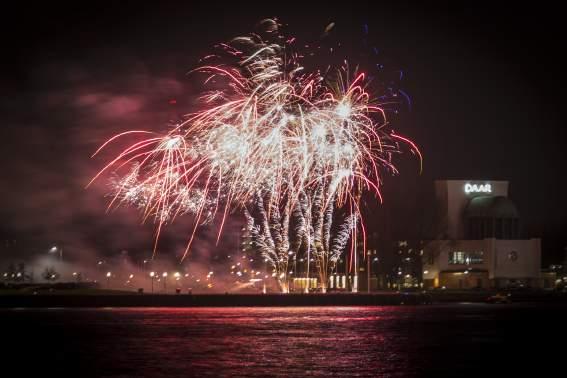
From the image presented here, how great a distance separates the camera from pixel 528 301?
326ft

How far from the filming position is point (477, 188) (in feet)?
451

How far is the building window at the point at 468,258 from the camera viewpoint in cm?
13100

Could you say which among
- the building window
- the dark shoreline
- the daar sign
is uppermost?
the daar sign

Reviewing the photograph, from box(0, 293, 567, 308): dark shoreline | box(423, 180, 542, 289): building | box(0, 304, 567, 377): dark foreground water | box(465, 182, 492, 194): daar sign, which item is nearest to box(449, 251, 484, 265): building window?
box(423, 180, 542, 289): building

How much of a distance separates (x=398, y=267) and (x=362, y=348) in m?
86.4

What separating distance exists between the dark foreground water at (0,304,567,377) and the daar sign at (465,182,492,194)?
8086 cm

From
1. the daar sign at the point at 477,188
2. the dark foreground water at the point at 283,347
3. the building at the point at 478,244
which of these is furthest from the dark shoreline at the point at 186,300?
the daar sign at the point at 477,188

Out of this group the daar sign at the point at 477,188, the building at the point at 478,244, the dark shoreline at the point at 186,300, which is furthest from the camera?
the daar sign at the point at 477,188

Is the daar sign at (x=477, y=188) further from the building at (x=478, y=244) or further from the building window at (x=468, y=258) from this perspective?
the building window at (x=468, y=258)

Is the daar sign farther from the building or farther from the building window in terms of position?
the building window

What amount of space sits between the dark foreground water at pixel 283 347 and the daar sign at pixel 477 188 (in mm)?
80863

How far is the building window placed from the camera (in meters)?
131

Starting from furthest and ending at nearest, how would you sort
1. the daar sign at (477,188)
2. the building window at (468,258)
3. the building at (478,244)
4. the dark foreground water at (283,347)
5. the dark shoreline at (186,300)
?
the daar sign at (477,188), the building window at (468,258), the building at (478,244), the dark shoreline at (186,300), the dark foreground water at (283,347)

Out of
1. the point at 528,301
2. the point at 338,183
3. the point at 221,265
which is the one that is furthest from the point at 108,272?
the point at 338,183
